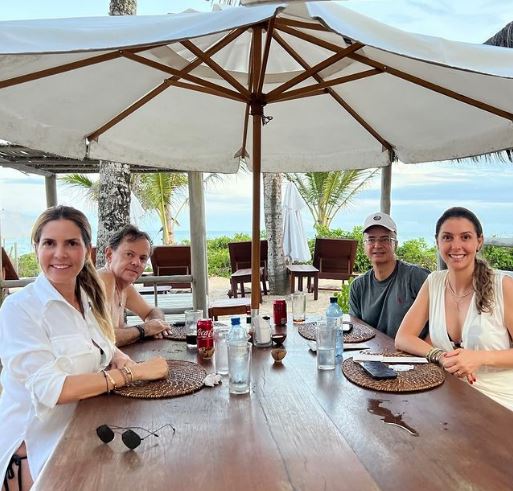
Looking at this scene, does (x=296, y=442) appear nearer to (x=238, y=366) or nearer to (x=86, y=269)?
(x=238, y=366)

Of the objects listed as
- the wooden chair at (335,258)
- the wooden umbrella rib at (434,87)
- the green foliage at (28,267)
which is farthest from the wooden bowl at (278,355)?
the green foliage at (28,267)

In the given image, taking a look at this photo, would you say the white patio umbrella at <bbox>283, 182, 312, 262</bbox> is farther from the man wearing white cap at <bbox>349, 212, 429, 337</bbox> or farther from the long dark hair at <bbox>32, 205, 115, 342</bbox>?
the long dark hair at <bbox>32, 205, 115, 342</bbox>

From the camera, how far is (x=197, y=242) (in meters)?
4.83

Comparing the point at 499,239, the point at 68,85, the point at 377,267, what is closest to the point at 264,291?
the point at 499,239

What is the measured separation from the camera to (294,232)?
1016 cm

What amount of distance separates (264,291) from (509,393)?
793cm

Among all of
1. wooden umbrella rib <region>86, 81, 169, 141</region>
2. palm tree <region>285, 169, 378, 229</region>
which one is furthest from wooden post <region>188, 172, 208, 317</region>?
palm tree <region>285, 169, 378, 229</region>

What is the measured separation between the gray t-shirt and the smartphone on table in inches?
38.7

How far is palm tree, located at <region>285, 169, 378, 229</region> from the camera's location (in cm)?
1491

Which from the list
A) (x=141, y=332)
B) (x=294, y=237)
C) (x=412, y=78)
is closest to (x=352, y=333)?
(x=141, y=332)

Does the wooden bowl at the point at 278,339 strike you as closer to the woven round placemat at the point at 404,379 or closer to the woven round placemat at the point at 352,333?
the woven round placemat at the point at 352,333

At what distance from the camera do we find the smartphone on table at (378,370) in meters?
1.74

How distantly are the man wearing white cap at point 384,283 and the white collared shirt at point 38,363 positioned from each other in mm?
1818

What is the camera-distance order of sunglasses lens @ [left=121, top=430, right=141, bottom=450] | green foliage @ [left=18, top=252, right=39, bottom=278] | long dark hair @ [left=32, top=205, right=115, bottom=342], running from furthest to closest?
green foliage @ [left=18, top=252, right=39, bottom=278] < long dark hair @ [left=32, top=205, right=115, bottom=342] < sunglasses lens @ [left=121, top=430, right=141, bottom=450]
